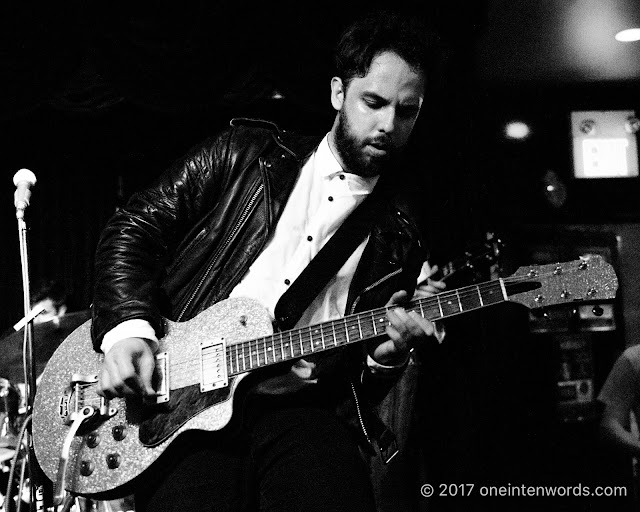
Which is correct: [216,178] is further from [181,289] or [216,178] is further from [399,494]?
[399,494]

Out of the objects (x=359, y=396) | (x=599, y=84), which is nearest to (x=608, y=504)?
(x=359, y=396)

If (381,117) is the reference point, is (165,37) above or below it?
above

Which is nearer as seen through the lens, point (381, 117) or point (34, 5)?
point (381, 117)

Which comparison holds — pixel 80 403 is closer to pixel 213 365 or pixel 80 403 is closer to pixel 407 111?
pixel 213 365

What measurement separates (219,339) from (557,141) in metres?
4.59

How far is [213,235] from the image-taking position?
6.89 ft

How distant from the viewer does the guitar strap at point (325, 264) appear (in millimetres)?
2023

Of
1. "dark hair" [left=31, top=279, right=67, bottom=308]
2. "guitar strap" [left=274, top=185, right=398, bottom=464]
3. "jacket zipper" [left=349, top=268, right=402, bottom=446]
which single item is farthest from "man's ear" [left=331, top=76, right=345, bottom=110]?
"dark hair" [left=31, top=279, right=67, bottom=308]

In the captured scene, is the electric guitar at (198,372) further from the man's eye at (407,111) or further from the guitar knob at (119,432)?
the man's eye at (407,111)

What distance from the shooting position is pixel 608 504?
3775mm

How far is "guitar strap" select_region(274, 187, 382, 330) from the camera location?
6.64 ft

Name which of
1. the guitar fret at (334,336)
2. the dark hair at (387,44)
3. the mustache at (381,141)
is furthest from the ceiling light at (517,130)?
the guitar fret at (334,336)

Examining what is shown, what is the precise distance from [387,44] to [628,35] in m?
3.55

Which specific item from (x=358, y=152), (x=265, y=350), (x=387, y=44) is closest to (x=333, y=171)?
(x=358, y=152)
